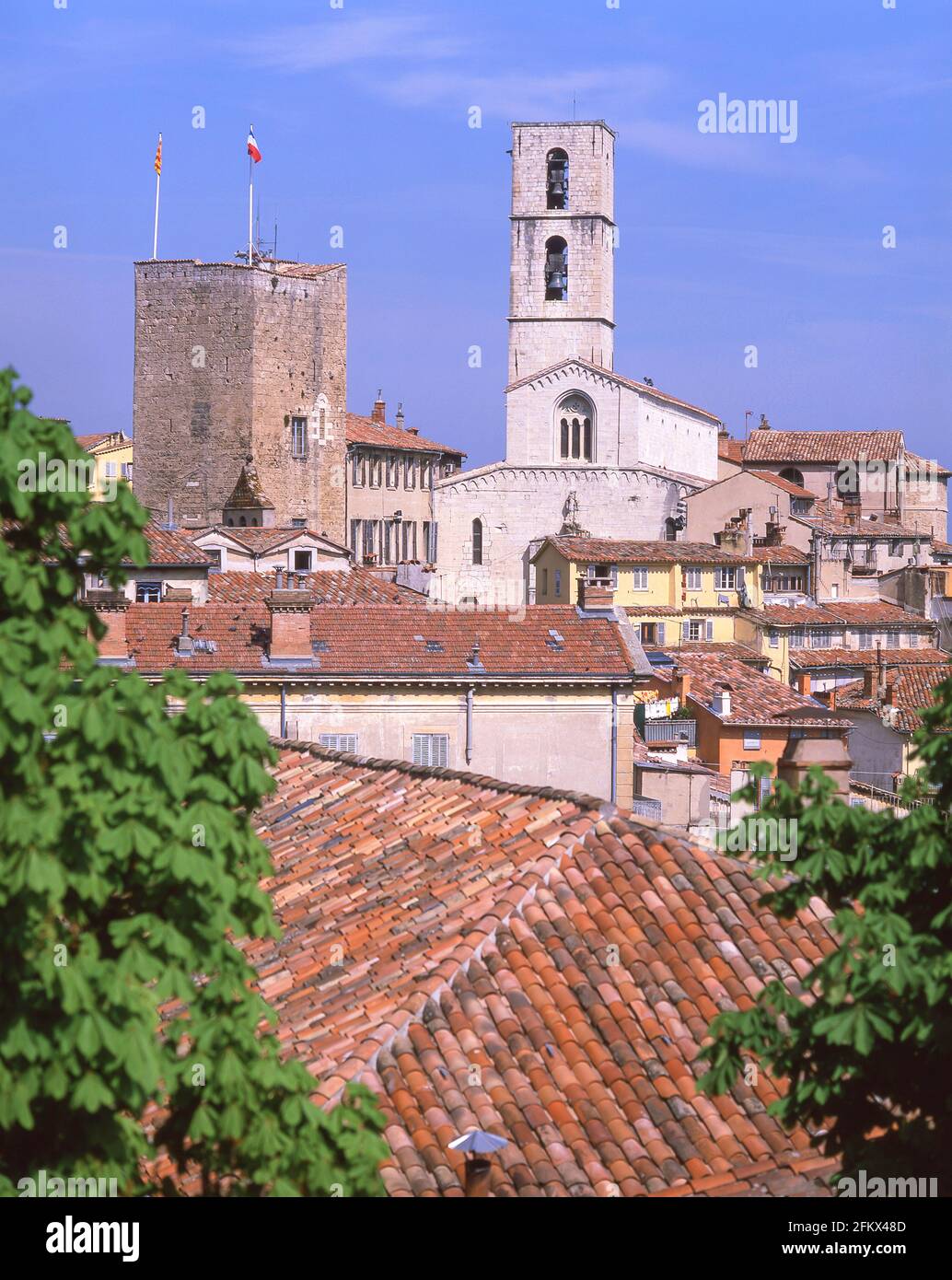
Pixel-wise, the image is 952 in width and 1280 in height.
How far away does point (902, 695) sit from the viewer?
43219mm

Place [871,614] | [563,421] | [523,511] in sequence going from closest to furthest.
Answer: [871,614], [523,511], [563,421]

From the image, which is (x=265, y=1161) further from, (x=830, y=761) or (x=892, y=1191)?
(x=830, y=761)

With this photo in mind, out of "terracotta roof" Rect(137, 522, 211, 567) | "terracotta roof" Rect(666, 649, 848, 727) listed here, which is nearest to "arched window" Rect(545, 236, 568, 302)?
"terracotta roof" Rect(666, 649, 848, 727)

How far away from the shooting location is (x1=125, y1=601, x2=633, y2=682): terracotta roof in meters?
25.8

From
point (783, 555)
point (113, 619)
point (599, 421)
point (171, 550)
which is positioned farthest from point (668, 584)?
point (113, 619)

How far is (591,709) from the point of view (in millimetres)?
25875

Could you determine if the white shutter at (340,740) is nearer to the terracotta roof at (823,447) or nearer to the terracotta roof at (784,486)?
the terracotta roof at (784,486)

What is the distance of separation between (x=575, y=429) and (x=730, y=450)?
1691cm

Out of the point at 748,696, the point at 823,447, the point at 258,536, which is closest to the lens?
the point at 748,696

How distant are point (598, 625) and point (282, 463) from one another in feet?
155

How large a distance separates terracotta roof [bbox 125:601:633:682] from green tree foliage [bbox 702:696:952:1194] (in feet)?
60.5

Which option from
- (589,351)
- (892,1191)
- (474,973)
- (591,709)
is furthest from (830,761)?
(589,351)

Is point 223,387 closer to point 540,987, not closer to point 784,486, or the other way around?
point 784,486

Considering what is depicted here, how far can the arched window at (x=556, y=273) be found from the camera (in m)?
80.2
